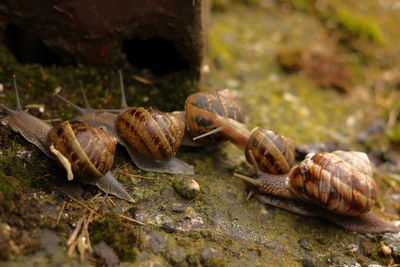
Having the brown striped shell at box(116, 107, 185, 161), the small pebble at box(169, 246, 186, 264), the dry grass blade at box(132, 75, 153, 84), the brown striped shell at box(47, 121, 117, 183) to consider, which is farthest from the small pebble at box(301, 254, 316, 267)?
the dry grass blade at box(132, 75, 153, 84)

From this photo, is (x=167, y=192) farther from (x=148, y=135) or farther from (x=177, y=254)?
(x=177, y=254)

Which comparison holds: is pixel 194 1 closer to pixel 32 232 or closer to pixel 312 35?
pixel 32 232

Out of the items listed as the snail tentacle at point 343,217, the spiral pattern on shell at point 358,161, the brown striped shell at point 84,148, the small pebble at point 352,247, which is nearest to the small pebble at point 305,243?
the snail tentacle at point 343,217

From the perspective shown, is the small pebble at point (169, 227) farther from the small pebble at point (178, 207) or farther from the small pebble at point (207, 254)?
the small pebble at point (207, 254)

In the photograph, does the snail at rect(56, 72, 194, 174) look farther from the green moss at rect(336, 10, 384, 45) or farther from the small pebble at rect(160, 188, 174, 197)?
the green moss at rect(336, 10, 384, 45)

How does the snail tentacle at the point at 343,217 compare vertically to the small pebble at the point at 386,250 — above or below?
above

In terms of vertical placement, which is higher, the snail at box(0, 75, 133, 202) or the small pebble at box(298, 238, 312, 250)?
the snail at box(0, 75, 133, 202)

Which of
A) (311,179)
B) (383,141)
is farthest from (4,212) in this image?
(383,141)
